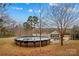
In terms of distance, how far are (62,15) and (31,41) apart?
427 millimetres

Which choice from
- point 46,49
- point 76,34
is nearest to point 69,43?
point 76,34

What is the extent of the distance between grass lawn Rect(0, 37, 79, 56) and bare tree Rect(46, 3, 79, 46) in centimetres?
10

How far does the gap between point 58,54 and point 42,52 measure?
169 mm

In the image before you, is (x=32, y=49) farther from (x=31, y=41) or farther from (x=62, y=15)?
(x=62, y=15)

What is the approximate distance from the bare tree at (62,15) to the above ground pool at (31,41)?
17cm

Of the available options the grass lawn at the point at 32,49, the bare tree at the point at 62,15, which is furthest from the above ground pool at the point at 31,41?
the bare tree at the point at 62,15

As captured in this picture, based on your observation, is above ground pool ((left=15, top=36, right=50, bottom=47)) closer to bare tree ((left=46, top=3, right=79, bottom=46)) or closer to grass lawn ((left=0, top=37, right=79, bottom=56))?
grass lawn ((left=0, top=37, right=79, bottom=56))

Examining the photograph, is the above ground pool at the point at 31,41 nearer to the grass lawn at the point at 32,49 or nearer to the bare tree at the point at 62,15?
the grass lawn at the point at 32,49

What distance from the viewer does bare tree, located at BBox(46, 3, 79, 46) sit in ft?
6.15

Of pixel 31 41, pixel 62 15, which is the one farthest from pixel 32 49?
pixel 62 15

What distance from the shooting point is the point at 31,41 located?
6.22ft

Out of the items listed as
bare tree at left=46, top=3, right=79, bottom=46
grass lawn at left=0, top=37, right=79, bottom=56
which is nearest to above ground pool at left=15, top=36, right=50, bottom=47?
grass lawn at left=0, top=37, right=79, bottom=56

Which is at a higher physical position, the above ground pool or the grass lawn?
→ the above ground pool

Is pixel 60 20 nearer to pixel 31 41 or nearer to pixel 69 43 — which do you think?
pixel 69 43
